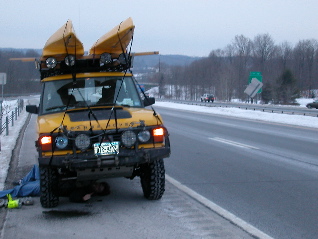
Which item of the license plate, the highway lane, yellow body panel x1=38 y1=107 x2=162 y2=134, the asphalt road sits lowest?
the highway lane

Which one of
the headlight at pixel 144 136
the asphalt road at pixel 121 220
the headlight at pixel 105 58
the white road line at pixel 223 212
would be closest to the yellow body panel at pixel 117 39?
the headlight at pixel 105 58

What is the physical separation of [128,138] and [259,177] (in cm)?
398

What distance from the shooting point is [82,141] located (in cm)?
599

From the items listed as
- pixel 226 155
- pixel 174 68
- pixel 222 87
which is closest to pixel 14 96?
pixel 222 87

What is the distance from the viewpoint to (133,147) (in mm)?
6211

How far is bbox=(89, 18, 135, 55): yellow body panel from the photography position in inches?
266

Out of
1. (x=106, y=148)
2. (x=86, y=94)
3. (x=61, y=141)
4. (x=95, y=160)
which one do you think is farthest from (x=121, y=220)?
(x=86, y=94)

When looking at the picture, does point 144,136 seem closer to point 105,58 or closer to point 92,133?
point 92,133

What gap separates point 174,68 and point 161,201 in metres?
132

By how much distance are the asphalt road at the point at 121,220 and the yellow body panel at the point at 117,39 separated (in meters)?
2.58

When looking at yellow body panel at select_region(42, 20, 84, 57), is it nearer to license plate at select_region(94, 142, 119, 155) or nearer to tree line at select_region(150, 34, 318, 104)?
license plate at select_region(94, 142, 119, 155)

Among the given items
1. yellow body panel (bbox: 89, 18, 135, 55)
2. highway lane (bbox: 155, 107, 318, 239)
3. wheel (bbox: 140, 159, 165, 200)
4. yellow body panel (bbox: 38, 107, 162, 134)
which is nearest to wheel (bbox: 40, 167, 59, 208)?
yellow body panel (bbox: 38, 107, 162, 134)

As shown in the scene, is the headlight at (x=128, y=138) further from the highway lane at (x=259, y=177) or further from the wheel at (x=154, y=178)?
the highway lane at (x=259, y=177)

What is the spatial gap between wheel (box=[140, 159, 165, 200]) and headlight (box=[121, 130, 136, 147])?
0.73 metres
